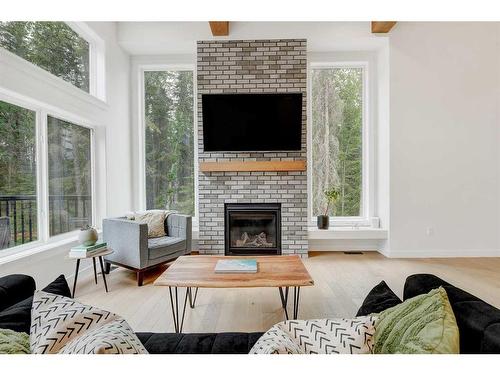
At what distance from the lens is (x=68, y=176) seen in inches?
141

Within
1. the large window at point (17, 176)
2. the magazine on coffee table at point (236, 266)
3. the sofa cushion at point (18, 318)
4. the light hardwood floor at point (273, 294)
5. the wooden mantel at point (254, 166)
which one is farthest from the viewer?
the wooden mantel at point (254, 166)

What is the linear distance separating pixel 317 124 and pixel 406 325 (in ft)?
13.9

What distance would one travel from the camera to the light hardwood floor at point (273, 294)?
2494mm

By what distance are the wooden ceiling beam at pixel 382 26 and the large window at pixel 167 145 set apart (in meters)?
2.94

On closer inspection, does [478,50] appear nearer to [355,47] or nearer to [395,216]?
[355,47]

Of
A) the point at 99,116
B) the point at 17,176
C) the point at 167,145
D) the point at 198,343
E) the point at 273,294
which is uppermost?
the point at 99,116

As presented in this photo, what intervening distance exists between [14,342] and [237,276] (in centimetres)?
145

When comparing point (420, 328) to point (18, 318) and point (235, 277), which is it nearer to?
point (18, 318)

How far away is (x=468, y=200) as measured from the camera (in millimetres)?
4324

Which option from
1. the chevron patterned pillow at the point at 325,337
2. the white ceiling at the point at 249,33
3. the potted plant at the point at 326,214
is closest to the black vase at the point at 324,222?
the potted plant at the point at 326,214

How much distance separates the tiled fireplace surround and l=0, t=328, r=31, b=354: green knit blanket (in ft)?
11.5

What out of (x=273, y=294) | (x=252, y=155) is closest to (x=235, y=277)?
(x=273, y=294)

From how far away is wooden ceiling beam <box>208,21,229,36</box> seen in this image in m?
3.88

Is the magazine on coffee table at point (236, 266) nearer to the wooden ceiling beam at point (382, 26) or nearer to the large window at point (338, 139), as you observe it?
the large window at point (338, 139)
